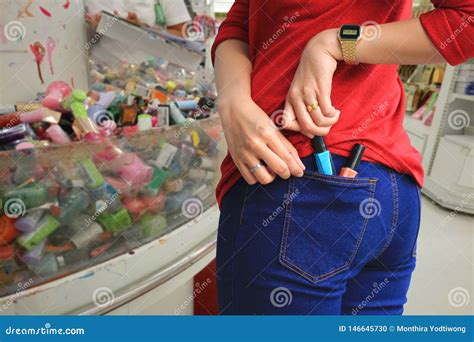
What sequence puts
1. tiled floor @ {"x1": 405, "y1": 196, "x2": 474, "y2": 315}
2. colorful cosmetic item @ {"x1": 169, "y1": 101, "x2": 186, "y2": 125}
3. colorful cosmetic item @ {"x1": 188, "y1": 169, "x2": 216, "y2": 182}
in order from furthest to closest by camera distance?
tiled floor @ {"x1": 405, "y1": 196, "x2": 474, "y2": 315}
colorful cosmetic item @ {"x1": 188, "y1": 169, "x2": 216, "y2": 182}
colorful cosmetic item @ {"x1": 169, "y1": 101, "x2": 186, "y2": 125}

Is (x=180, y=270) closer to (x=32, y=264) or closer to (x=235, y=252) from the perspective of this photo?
(x=32, y=264)

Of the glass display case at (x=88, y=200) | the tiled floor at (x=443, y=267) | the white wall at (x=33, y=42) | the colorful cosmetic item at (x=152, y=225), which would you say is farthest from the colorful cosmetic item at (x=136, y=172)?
the tiled floor at (x=443, y=267)

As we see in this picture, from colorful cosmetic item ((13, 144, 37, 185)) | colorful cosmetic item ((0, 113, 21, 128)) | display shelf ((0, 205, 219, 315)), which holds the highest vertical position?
colorful cosmetic item ((0, 113, 21, 128))

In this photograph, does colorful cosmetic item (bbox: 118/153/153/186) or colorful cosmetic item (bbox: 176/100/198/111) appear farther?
colorful cosmetic item (bbox: 176/100/198/111)

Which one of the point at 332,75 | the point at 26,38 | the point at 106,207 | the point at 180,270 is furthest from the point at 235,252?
the point at 26,38


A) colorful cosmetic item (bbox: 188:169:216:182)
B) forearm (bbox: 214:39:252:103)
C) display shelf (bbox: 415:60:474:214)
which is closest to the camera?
forearm (bbox: 214:39:252:103)

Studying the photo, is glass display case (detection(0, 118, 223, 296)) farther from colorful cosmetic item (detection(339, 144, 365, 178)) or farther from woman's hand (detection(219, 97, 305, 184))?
colorful cosmetic item (detection(339, 144, 365, 178))

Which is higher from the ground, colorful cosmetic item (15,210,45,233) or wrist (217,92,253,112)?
wrist (217,92,253,112)

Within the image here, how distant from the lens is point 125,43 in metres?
1.62

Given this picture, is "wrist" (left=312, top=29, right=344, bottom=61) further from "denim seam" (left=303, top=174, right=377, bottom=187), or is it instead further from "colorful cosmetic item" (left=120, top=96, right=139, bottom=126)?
"colorful cosmetic item" (left=120, top=96, right=139, bottom=126)

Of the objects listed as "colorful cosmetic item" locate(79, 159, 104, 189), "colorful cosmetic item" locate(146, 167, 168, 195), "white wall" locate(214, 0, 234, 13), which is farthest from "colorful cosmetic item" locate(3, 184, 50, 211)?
"white wall" locate(214, 0, 234, 13)

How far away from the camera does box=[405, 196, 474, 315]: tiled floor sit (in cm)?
167

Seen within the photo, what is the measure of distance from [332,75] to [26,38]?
1283 mm

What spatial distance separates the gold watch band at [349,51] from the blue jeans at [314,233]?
4.6 inches
